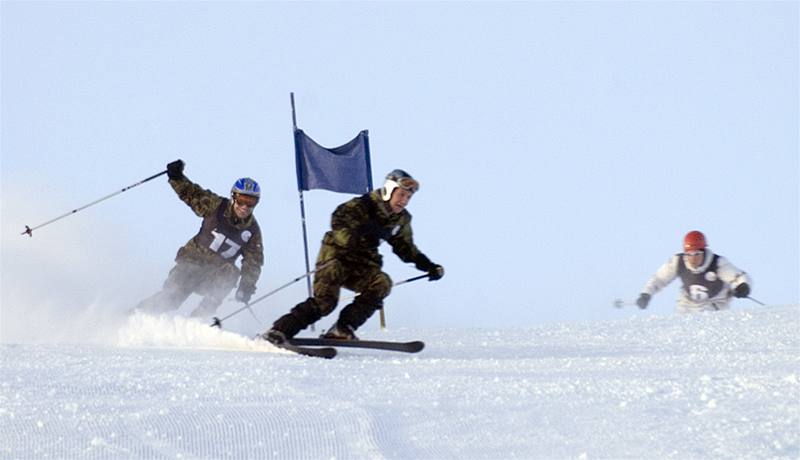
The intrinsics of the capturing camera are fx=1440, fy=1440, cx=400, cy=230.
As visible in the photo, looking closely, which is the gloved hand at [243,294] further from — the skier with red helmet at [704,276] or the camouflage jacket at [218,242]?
the skier with red helmet at [704,276]

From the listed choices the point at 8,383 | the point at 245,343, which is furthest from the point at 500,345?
the point at 8,383

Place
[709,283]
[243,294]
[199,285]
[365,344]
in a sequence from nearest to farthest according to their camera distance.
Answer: [365,344]
[243,294]
[199,285]
[709,283]

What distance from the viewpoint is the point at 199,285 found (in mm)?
13086

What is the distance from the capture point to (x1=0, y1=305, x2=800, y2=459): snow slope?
19.1 feet

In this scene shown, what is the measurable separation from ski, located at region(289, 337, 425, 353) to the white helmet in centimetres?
99

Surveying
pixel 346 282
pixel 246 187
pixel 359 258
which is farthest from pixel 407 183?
pixel 246 187

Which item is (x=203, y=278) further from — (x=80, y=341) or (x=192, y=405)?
(x=192, y=405)

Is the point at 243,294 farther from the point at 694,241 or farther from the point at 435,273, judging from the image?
the point at 694,241

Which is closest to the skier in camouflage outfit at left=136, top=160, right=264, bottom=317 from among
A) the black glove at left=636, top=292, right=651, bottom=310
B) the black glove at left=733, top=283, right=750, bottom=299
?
the black glove at left=636, top=292, right=651, bottom=310

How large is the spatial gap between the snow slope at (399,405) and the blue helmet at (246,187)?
285cm

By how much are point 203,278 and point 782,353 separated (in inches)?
222

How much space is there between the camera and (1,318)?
14.6 meters

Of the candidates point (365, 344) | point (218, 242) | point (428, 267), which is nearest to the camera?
point (365, 344)

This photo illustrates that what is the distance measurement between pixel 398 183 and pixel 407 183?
6cm
